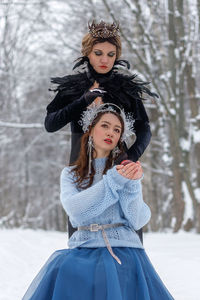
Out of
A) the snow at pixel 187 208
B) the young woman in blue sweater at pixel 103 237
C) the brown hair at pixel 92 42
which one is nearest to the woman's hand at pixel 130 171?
the young woman in blue sweater at pixel 103 237

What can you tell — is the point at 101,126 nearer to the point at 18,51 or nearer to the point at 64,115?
the point at 64,115

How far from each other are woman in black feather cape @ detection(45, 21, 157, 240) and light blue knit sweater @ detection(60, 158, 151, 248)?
1.31ft

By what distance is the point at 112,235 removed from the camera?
2469 millimetres

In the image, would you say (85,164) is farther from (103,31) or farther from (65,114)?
(103,31)

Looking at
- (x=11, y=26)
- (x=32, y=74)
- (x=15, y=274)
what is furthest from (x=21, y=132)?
(x=15, y=274)

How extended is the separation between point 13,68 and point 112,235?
13430 millimetres

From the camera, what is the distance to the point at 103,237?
2.44m

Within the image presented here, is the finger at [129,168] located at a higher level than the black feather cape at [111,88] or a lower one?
lower

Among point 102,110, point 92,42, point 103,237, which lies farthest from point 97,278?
point 92,42

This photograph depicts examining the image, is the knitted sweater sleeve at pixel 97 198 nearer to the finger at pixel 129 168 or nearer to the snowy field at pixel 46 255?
the finger at pixel 129 168

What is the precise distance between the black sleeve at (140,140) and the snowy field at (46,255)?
4.52ft

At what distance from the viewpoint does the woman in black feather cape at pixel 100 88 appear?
293 cm

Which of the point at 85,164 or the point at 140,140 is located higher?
the point at 140,140

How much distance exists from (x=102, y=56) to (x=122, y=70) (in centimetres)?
793
